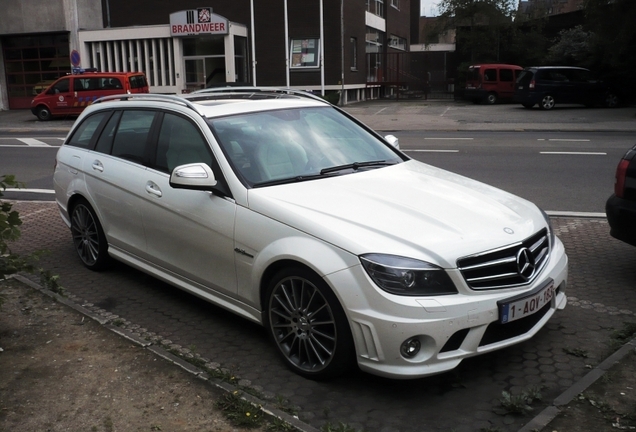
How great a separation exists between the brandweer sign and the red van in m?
5.02

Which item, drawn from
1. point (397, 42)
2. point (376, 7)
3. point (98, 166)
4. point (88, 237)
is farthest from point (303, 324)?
point (397, 42)

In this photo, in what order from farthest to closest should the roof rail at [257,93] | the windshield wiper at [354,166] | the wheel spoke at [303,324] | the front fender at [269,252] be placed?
the roof rail at [257,93] < the windshield wiper at [354,166] < the wheel spoke at [303,324] < the front fender at [269,252]

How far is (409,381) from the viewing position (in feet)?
13.8

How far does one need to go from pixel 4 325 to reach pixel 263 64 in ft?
101

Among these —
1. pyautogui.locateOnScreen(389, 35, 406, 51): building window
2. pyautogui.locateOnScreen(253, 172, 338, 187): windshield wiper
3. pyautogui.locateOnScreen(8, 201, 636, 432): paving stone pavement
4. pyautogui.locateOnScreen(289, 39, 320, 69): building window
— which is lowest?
pyautogui.locateOnScreen(8, 201, 636, 432): paving stone pavement

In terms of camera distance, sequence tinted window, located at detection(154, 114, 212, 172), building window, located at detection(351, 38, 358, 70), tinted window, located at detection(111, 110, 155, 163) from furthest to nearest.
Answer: building window, located at detection(351, 38, 358, 70), tinted window, located at detection(111, 110, 155, 163), tinted window, located at detection(154, 114, 212, 172)

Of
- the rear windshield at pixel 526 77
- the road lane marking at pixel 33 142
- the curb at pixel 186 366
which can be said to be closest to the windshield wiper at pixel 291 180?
the curb at pixel 186 366

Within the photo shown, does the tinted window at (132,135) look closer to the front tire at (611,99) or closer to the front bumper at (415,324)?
the front bumper at (415,324)

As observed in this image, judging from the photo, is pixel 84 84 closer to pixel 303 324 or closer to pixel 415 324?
pixel 303 324

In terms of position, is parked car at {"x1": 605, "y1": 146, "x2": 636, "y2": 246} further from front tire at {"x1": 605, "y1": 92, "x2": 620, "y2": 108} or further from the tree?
the tree

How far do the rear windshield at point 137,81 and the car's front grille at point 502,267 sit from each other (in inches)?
1000

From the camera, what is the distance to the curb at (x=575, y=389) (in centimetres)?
353

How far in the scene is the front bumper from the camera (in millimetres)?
3738

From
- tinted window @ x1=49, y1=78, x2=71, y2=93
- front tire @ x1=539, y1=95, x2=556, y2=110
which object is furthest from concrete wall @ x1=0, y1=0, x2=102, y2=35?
front tire @ x1=539, y1=95, x2=556, y2=110
